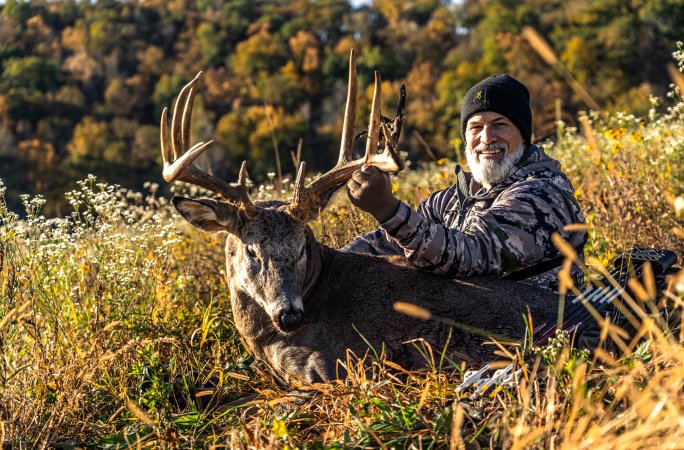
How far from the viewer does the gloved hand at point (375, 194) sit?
328cm

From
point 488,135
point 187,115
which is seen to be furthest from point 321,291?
point 488,135

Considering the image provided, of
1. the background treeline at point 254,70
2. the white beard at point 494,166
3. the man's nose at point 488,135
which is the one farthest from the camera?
the background treeline at point 254,70

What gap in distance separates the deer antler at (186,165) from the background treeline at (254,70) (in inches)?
940

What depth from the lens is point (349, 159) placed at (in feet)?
13.3

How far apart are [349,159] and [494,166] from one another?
36.3 inches

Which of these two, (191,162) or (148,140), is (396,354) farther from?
(148,140)

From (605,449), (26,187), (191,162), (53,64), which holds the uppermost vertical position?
(53,64)

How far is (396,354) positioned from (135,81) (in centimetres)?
3871

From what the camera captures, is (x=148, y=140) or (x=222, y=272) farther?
(x=148, y=140)

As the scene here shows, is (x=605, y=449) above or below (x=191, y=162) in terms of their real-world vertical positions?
below

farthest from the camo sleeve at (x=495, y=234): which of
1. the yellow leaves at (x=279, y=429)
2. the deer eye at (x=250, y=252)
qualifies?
the yellow leaves at (x=279, y=429)

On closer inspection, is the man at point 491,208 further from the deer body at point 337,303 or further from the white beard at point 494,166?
the deer body at point 337,303

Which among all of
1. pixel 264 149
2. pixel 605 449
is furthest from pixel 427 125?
pixel 605 449

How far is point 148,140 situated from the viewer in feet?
107
